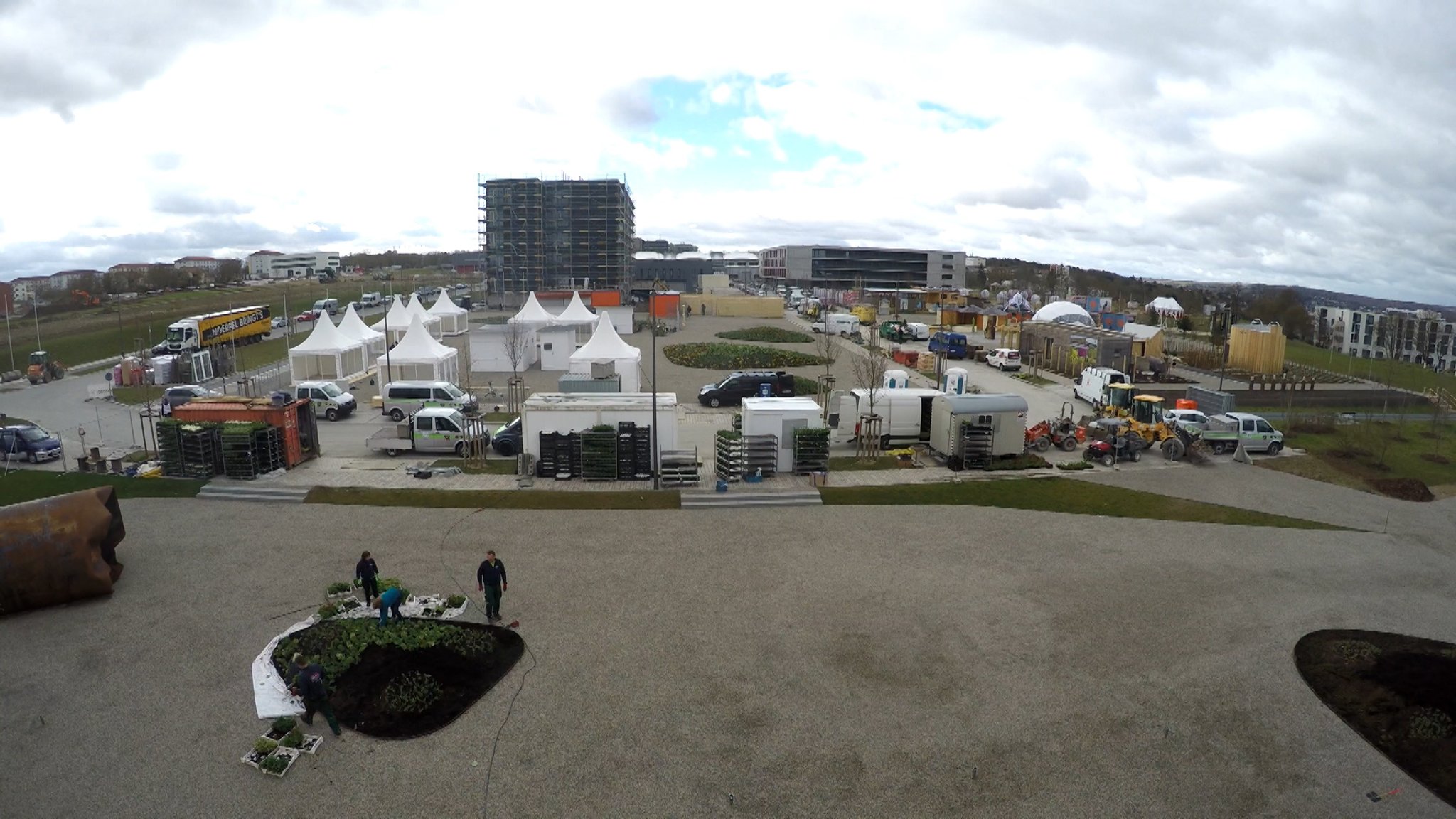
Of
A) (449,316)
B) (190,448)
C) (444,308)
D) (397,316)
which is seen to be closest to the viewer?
(190,448)

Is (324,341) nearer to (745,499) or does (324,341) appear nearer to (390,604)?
(745,499)

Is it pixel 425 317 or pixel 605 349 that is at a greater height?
pixel 425 317

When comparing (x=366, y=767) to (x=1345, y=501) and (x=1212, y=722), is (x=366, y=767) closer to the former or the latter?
(x=1212, y=722)

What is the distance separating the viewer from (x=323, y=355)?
33.3 m

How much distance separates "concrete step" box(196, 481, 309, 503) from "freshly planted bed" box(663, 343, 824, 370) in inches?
897

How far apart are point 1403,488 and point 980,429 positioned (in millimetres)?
10385

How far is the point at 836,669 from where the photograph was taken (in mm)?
10578

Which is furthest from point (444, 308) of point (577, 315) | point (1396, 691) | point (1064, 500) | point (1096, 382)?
point (1396, 691)

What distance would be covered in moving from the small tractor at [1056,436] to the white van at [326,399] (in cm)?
2209

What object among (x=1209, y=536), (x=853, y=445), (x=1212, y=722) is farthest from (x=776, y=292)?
(x=1212, y=722)

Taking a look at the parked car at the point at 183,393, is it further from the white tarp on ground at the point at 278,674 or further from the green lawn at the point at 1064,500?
the green lawn at the point at 1064,500

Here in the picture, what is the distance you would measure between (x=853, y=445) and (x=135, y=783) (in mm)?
18226

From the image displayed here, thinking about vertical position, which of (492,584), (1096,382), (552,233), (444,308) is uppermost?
(552,233)

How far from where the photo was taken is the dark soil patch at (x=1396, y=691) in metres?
8.93
